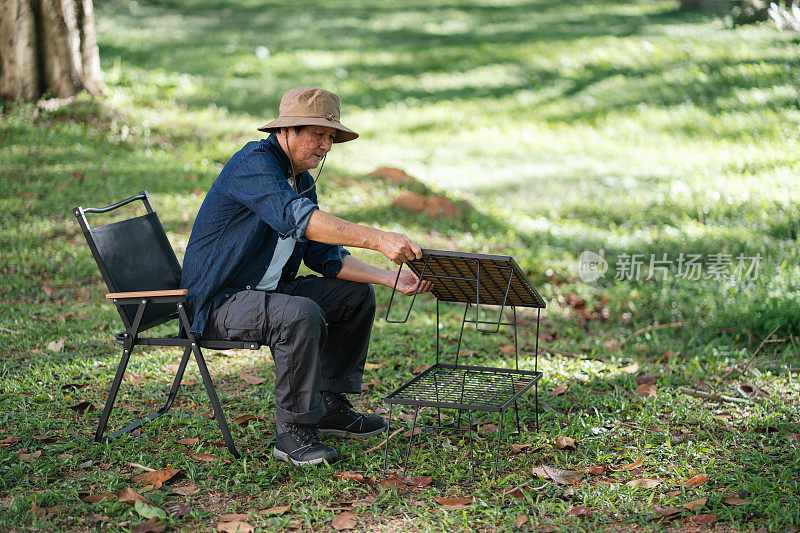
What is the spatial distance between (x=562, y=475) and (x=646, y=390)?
1.37 meters

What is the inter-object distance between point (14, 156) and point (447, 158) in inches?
224

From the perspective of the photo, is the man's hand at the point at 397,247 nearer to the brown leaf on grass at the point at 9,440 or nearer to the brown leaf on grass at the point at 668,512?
the brown leaf on grass at the point at 668,512

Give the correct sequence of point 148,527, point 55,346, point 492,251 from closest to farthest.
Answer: point 148,527
point 55,346
point 492,251

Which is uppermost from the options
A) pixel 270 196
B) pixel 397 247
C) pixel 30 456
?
pixel 270 196

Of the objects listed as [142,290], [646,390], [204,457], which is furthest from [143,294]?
[646,390]

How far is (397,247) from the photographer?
12.4 ft

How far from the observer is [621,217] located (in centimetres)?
883

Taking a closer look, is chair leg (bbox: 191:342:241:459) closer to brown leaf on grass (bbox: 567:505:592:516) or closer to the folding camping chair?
the folding camping chair

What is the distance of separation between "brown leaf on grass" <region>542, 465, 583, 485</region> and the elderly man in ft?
3.20

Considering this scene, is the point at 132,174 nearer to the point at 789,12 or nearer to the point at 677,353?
the point at 677,353

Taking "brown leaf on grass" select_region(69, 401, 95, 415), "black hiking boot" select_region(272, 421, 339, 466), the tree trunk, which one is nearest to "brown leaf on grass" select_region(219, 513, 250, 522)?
"black hiking boot" select_region(272, 421, 339, 466)

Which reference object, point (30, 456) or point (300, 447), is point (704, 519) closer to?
point (300, 447)

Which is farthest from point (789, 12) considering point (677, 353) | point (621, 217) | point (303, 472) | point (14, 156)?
point (303, 472)

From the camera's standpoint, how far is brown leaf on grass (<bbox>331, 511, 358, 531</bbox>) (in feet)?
11.5
